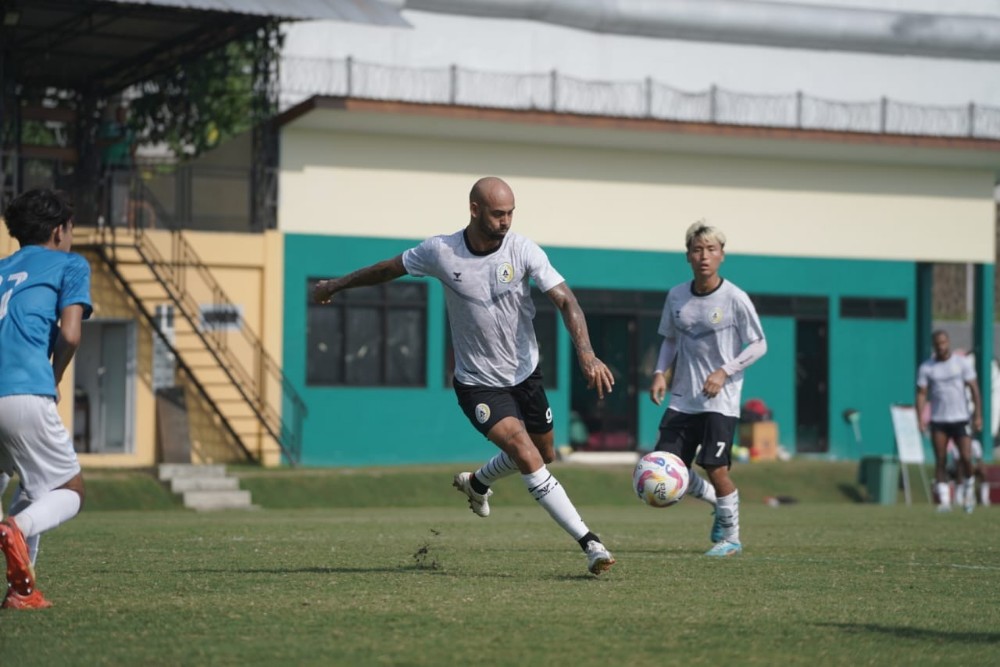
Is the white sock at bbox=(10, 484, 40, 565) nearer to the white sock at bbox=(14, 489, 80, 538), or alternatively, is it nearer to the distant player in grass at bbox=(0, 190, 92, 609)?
the distant player in grass at bbox=(0, 190, 92, 609)

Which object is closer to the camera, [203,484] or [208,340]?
[203,484]

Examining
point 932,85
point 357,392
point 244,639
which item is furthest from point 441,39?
point 244,639

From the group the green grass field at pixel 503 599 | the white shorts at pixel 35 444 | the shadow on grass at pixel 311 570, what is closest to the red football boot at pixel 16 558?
the green grass field at pixel 503 599

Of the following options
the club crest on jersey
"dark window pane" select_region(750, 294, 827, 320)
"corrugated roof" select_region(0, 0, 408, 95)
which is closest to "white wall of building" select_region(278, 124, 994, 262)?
"dark window pane" select_region(750, 294, 827, 320)

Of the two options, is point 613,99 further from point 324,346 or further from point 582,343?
point 582,343

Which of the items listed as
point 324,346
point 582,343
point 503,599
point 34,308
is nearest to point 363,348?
point 324,346

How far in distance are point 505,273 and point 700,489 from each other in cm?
337

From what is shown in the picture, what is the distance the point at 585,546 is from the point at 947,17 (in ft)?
126

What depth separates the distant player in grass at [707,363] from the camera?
42.6 feet

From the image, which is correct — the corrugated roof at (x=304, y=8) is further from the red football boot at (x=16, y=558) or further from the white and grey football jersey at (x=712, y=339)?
the red football boot at (x=16, y=558)

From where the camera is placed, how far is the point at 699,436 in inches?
520

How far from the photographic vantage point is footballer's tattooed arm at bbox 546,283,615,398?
982cm

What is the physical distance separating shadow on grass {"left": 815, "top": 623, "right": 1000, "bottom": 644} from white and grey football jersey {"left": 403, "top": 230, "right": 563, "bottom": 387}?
3.03 metres

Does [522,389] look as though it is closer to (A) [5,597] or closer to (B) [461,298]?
(B) [461,298]
